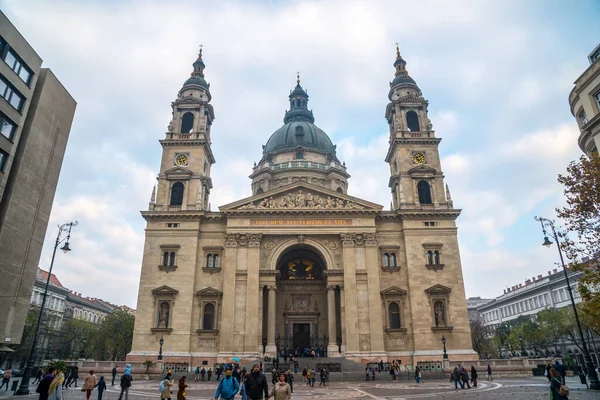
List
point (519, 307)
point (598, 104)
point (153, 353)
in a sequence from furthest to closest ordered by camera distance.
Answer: point (519, 307) → point (153, 353) → point (598, 104)

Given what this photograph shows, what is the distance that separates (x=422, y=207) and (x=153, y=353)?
28364 mm

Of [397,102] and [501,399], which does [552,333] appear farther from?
[501,399]

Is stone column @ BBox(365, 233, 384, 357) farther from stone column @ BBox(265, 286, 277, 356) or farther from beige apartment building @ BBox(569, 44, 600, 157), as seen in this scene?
beige apartment building @ BBox(569, 44, 600, 157)

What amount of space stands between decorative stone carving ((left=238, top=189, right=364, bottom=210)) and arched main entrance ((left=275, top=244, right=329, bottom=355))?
4089 millimetres

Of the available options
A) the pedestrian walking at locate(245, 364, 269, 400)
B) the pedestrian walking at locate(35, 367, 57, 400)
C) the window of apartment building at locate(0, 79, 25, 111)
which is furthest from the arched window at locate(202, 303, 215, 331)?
the pedestrian walking at locate(245, 364, 269, 400)

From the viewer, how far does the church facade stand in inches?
1462

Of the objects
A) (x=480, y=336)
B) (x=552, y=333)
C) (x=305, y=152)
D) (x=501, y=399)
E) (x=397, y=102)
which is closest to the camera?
(x=501, y=399)

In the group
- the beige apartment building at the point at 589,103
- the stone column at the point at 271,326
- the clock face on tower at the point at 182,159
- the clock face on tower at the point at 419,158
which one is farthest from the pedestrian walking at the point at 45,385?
the clock face on tower at the point at 419,158

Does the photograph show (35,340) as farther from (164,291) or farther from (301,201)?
(301,201)

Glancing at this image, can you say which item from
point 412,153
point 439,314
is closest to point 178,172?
point 412,153

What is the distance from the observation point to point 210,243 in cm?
4078

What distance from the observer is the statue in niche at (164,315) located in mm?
37688

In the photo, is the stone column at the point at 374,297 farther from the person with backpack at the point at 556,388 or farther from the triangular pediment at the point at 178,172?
the person with backpack at the point at 556,388

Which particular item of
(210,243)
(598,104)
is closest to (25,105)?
(210,243)
